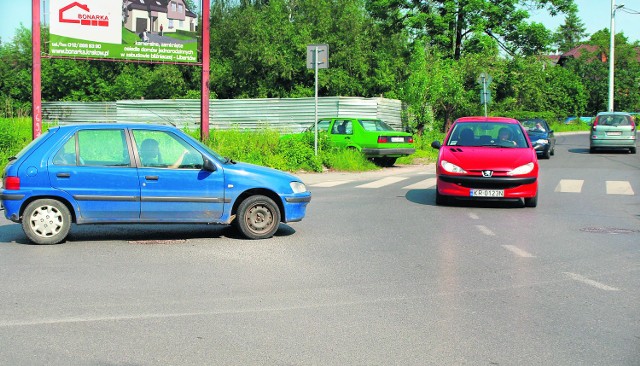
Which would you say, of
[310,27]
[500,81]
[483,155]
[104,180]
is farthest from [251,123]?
[104,180]

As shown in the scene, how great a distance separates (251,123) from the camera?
118 feet

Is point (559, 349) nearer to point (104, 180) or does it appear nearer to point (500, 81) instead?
point (104, 180)

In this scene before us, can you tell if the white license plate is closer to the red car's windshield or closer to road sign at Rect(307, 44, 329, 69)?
the red car's windshield

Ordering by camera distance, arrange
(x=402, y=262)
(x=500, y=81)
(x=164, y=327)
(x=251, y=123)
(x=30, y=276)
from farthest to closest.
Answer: (x=500, y=81) < (x=251, y=123) < (x=402, y=262) < (x=30, y=276) < (x=164, y=327)

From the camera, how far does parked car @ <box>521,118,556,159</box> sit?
2955 centimetres

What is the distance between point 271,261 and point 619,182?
1368 centimetres

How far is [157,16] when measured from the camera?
72.1 ft

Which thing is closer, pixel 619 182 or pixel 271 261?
pixel 271 261

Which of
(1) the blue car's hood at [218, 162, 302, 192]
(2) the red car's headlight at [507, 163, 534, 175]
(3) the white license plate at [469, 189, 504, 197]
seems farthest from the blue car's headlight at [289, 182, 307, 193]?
(2) the red car's headlight at [507, 163, 534, 175]

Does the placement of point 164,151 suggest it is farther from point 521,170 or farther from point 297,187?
point 521,170

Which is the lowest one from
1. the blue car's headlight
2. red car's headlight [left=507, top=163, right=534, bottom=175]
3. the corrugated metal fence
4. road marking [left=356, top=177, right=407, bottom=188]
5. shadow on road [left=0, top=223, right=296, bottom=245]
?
shadow on road [left=0, top=223, right=296, bottom=245]

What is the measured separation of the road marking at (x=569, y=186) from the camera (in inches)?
688

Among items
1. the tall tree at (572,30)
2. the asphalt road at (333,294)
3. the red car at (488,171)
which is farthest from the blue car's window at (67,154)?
the tall tree at (572,30)

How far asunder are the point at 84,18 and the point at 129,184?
13276 millimetres
